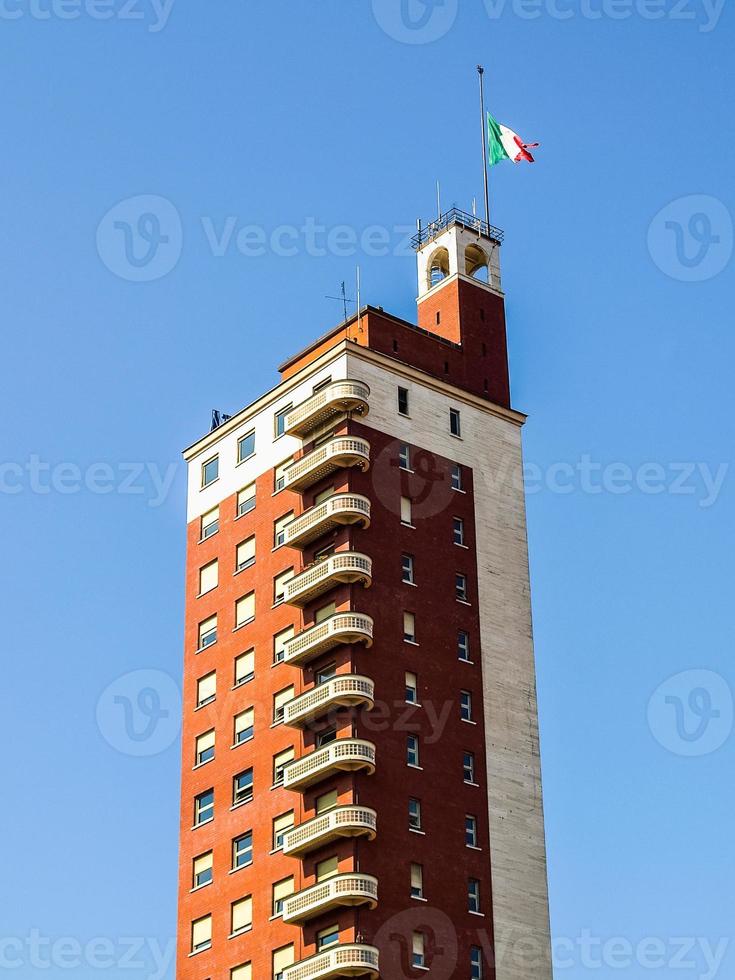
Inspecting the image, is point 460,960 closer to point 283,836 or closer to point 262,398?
point 283,836

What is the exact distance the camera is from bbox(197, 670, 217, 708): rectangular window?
395ft

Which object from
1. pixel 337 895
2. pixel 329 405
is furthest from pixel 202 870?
pixel 329 405

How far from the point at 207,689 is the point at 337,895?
73.1ft

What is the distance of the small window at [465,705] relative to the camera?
113312mm

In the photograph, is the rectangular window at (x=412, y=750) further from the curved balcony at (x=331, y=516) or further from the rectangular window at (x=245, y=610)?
the rectangular window at (x=245, y=610)

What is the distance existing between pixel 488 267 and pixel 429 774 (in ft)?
125

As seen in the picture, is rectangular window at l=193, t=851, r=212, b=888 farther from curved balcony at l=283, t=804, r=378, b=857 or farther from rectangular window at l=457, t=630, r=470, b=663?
rectangular window at l=457, t=630, r=470, b=663

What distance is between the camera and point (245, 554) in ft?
401

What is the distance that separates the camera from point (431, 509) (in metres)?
118

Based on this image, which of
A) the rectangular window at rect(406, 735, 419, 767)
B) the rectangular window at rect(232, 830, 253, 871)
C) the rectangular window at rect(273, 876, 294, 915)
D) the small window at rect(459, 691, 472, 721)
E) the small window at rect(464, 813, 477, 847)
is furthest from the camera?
the small window at rect(459, 691, 472, 721)

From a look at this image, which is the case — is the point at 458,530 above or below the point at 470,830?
above

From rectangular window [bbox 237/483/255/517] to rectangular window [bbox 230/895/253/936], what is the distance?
83.7 feet

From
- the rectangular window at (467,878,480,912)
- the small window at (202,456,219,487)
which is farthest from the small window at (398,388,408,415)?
the rectangular window at (467,878,480,912)

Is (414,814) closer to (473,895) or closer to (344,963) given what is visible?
(473,895)
